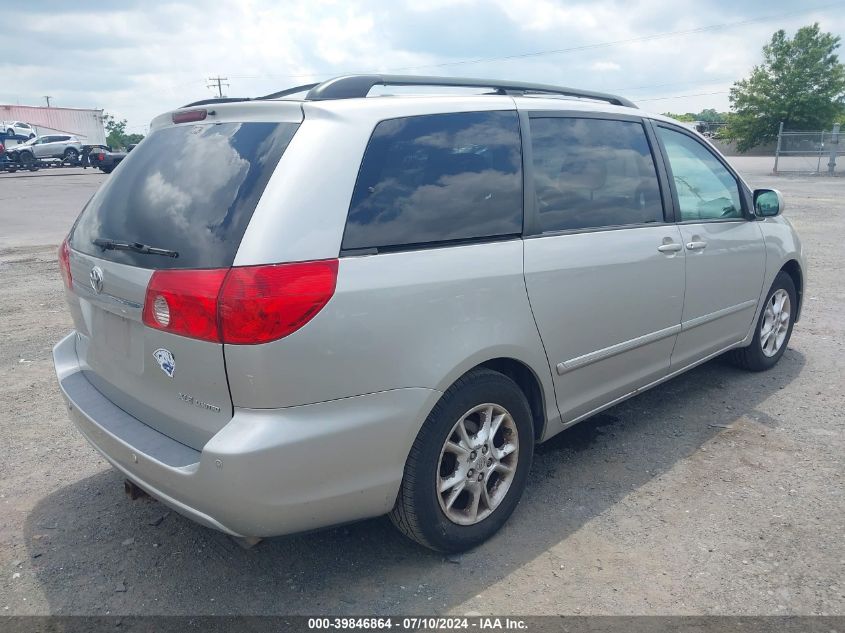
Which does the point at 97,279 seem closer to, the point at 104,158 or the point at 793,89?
the point at 104,158

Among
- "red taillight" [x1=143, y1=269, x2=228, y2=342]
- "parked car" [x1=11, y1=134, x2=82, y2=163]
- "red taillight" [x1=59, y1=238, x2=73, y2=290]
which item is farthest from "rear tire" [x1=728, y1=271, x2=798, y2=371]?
"parked car" [x1=11, y1=134, x2=82, y2=163]

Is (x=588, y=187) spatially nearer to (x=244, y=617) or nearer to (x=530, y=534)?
(x=530, y=534)

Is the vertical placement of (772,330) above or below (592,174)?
below

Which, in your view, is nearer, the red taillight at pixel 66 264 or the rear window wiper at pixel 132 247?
the rear window wiper at pixel 132 247

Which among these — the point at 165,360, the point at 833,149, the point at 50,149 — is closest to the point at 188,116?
the point at 165,360

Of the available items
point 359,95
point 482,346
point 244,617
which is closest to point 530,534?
point 482,346

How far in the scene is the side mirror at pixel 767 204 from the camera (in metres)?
4.48

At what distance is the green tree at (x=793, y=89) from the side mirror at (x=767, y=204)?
2047 inches

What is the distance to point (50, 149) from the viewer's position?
37.4 meters

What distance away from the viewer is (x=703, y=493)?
10.8ft

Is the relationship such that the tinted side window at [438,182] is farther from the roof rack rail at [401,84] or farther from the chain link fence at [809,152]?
the chain link fence at [809,152]

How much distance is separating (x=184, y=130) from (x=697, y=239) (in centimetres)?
282

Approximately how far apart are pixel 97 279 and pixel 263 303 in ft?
2.91

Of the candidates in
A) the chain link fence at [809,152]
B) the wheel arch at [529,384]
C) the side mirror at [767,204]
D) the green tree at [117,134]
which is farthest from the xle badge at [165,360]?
the green tree at [117,134]
